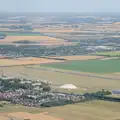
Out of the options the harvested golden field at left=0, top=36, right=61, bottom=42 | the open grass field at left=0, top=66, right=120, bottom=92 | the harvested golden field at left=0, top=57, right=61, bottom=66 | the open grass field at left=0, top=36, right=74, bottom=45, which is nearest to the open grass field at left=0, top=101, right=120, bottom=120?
the open grass field at left=0, top=66, right=120, bottom=92

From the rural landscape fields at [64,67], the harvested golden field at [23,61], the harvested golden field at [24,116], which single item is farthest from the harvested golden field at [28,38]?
the harvested golden field at [24,116]

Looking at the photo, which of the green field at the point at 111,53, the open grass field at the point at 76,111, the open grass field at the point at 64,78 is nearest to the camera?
the open grass field at the point at 76,111

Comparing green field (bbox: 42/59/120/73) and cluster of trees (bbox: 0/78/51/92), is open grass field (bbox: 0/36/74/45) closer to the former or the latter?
green field (bbox: 42/59/120/73)

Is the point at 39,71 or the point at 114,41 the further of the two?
the point at 114,41

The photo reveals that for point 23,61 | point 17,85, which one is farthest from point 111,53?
point 17,85

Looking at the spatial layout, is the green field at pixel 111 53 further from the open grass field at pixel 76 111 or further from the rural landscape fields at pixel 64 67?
the open grass field at pixel 76 111

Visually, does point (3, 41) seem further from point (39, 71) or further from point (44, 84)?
point (44, 84)

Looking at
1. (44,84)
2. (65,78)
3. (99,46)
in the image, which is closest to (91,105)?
(44,84)
